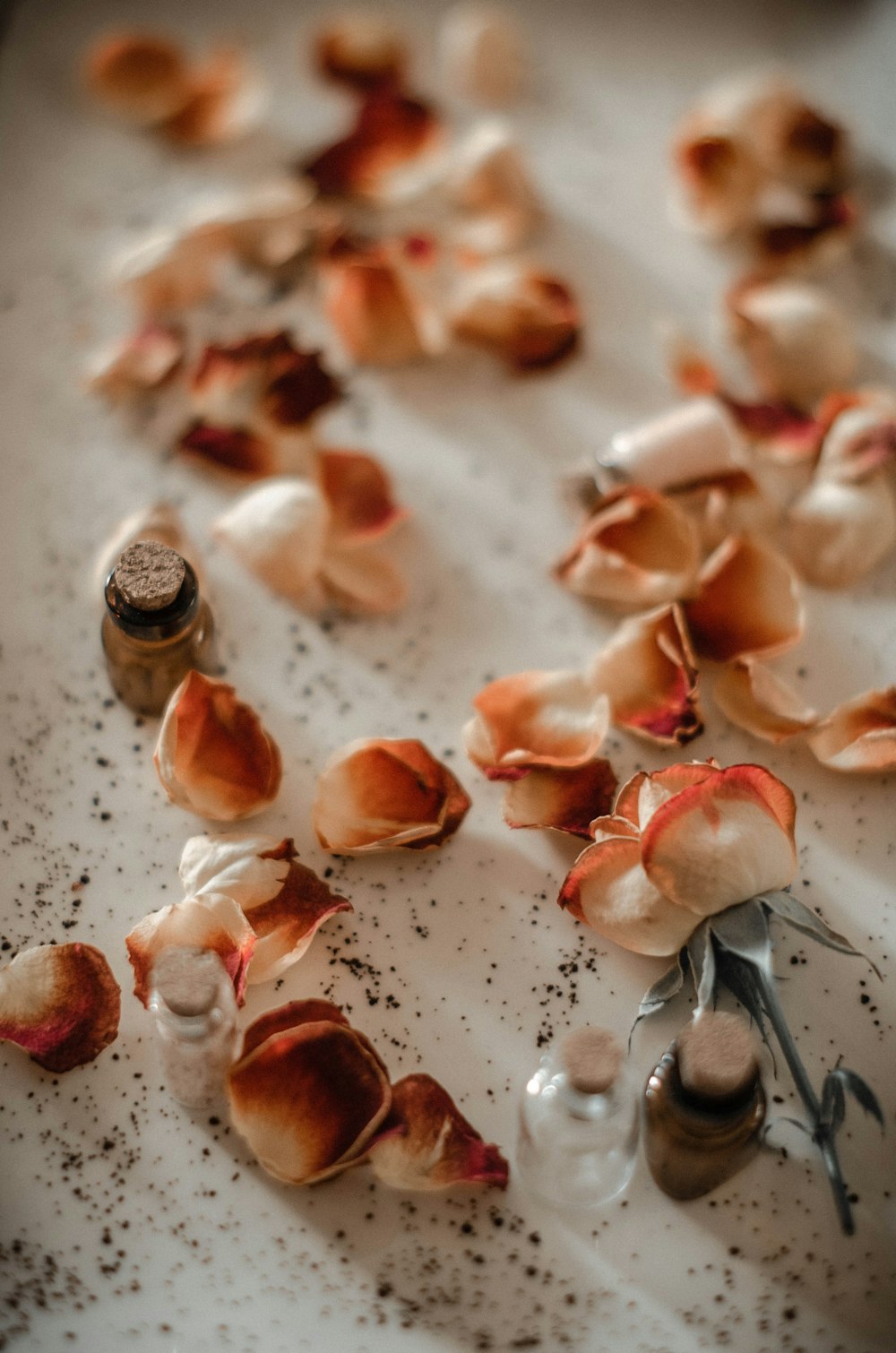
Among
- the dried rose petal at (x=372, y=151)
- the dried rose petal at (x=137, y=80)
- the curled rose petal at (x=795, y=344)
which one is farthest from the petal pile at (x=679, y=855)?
the dried rose petal at (x=137, y=80)

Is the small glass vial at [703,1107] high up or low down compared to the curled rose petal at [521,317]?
down

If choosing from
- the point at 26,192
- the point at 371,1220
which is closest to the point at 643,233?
the point at 26,192

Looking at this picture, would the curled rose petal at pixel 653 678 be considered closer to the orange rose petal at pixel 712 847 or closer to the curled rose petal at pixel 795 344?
the orange rose petal at pixel 712 847

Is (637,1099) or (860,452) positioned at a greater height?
(860,452)

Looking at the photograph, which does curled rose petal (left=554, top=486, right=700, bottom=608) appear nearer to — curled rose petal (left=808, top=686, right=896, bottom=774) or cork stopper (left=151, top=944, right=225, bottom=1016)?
curled rose petal (left=808, top=686, right=896, bottom=774)

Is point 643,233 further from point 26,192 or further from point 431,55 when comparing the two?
point 26,192

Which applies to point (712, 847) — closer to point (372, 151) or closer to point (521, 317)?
point (521, 317)

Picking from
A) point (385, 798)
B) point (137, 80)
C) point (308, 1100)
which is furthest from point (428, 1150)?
point (137, 80)
